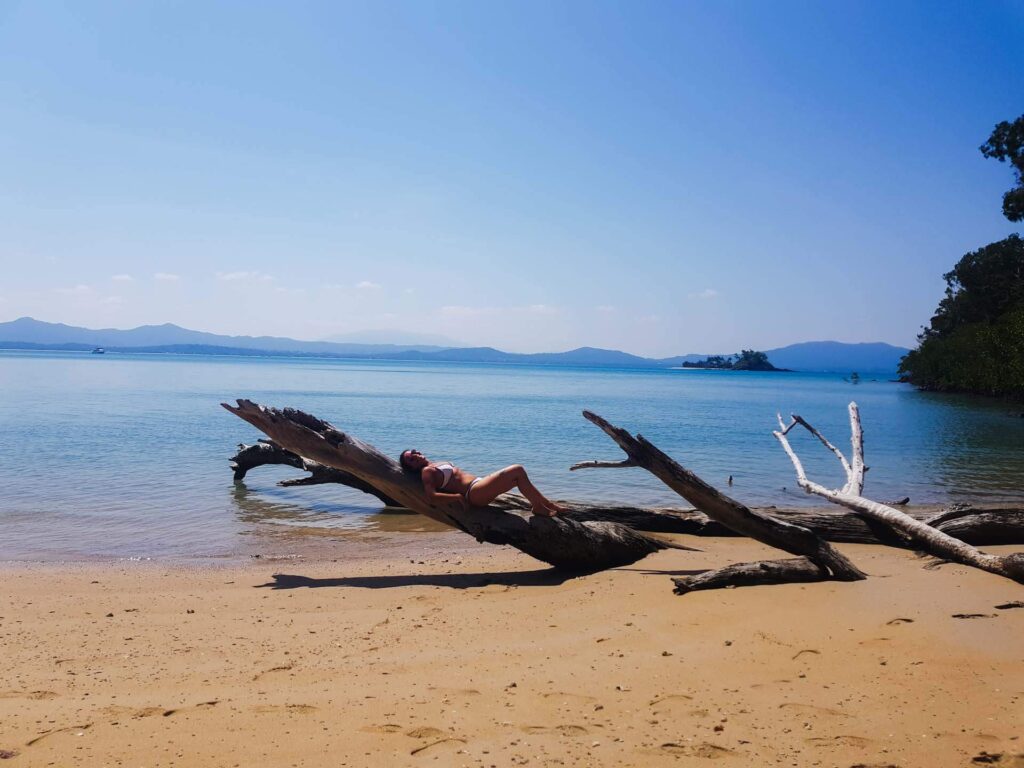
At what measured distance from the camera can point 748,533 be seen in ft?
26.0

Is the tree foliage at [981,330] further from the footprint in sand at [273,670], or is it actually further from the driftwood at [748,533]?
the footprint in sand at [273,670]

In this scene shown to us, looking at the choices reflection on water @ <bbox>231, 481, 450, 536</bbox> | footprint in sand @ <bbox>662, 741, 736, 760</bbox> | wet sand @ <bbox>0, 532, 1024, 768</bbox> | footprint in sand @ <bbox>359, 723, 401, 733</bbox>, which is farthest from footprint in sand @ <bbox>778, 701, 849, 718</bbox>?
reflection on water @ <bbox>231, 481, 450, 536</bbox>

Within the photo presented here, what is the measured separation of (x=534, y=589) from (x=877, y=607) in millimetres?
3167

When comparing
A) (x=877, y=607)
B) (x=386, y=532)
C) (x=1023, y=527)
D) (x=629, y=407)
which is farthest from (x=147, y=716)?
(x=629, y=407)

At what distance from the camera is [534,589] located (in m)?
7.64

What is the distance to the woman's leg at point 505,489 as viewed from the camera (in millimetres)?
7941

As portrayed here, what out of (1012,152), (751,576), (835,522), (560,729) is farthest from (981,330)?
(560,729)

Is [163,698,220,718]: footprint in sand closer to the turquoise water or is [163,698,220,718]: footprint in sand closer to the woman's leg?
the woman's leg

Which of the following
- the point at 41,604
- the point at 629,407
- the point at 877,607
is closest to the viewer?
the point at 877,607

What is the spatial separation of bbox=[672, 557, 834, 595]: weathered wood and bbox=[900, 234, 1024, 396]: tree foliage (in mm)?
42603

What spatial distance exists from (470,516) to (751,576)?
295 centimetres

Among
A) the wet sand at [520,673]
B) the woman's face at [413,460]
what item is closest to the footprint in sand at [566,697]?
the wet sand at [520,673]

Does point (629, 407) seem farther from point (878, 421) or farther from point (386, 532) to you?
point (386, 532)

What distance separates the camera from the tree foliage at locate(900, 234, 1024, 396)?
4559cm
